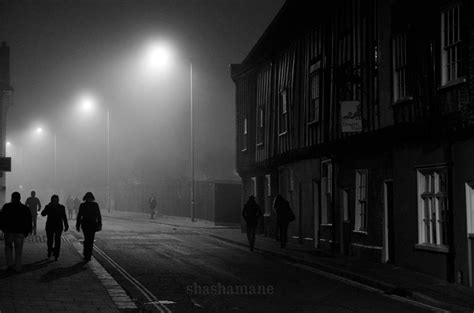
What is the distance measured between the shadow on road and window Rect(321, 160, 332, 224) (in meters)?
8.97

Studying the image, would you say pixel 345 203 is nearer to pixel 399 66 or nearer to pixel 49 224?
pixel 399 66

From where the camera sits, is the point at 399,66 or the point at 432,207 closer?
the point at 432,207

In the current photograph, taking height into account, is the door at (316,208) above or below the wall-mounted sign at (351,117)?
below

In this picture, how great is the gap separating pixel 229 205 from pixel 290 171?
1733 cm

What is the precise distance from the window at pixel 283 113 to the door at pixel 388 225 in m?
9.86

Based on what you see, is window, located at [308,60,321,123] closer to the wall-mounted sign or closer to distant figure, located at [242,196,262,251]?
distant figure, located at [242,196,262,251]

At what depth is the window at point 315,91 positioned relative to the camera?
25.4 m

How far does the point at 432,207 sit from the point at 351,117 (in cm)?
405

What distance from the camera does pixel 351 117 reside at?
20203mm

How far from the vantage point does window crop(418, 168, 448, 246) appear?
1653 centimetres

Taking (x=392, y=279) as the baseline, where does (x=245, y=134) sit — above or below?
above

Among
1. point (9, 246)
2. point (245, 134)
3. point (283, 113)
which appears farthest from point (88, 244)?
point (245, 134)

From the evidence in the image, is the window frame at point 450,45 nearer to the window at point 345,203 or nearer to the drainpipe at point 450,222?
the drainpipe at point 450,222

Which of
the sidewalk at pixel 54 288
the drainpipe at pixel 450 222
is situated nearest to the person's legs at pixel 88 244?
the sidewalk at pixel 54 288
